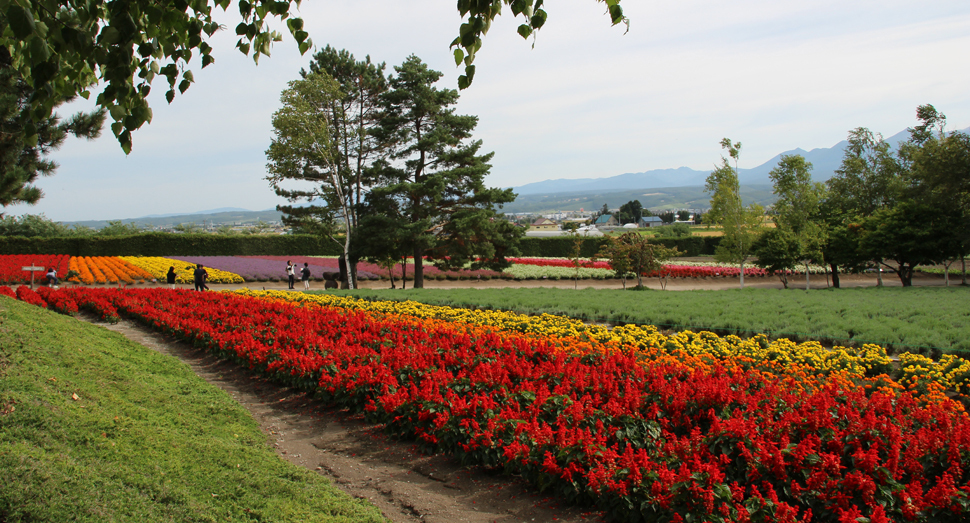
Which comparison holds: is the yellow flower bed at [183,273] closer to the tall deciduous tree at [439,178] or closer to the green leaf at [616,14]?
the tall deciduous tree at [439,178]

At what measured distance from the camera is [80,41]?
1.89 metres

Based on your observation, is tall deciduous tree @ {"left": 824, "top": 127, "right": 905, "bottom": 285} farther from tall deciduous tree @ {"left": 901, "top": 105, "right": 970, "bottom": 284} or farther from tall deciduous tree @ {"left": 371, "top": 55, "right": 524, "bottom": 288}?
tall deciduous tree @ {"left": 371, "top": 55, "right": 524, "bottom": 288}

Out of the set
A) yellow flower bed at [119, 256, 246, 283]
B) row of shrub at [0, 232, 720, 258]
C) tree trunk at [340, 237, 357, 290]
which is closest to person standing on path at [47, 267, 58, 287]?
yellow flower bed at [119, 256, 246, 283]

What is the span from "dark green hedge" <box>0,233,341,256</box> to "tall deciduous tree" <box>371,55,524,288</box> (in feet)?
79.5

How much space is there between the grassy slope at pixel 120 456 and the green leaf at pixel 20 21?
255 cm

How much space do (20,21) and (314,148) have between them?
887 inches

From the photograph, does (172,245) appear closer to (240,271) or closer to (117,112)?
(240,271)

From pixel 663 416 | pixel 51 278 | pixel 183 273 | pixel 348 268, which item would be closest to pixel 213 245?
pixel 183 273

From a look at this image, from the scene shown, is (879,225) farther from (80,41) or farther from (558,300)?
(80,41)

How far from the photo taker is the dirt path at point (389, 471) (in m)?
4.05

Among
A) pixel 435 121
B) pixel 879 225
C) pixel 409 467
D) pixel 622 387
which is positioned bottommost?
pixel 409 467

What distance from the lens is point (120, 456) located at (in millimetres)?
3715

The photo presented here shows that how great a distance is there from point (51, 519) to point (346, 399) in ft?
11.8

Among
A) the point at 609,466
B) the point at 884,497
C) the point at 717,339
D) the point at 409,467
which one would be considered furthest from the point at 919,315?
the point at 409,467
